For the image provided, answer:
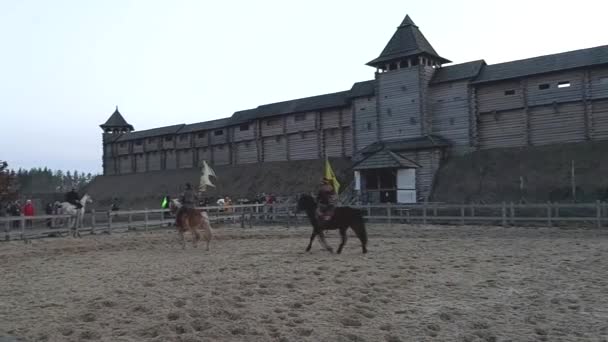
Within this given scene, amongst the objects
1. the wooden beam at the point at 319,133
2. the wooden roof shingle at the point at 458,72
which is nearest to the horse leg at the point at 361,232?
the wooden roof shingle at the point at 458,72

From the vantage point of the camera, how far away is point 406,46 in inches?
1505

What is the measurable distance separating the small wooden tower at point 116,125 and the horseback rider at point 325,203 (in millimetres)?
62311

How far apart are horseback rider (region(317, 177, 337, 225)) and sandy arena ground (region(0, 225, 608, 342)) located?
1.04 metres

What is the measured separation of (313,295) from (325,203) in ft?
18.6

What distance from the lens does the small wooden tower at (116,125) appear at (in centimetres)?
6900

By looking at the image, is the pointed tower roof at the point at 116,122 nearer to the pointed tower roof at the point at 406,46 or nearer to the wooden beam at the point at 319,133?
the wooden beam at the point at 319,133

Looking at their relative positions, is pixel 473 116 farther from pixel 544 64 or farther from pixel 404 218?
pixel 404 218

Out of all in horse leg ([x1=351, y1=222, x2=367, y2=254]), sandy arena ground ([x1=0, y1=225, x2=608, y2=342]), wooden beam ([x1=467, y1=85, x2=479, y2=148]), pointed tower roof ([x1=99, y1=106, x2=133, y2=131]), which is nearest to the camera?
sandy arena ground ([x1=0, y1=225, x2=608, y2=342])

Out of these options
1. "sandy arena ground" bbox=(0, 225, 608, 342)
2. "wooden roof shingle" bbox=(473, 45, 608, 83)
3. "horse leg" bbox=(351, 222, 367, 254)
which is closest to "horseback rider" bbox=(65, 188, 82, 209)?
"sandy arena ground" bbox=(0, 225, 608, 342)

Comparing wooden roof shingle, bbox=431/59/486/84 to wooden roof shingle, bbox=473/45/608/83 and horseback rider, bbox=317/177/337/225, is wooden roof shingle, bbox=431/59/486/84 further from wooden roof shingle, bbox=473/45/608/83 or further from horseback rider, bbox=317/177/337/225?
horseback rider, bbox=317/177/337/225

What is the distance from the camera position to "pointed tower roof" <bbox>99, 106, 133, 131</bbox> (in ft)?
226

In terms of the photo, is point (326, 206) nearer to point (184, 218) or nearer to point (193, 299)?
point (184, 218)

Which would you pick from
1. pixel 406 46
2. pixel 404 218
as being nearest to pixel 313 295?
pixel 404 218

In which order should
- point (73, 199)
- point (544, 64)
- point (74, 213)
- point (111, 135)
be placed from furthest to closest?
1. point (111, 135)
2. point (544, 64)
3. point (74, 213)
4. point (73, 199)
